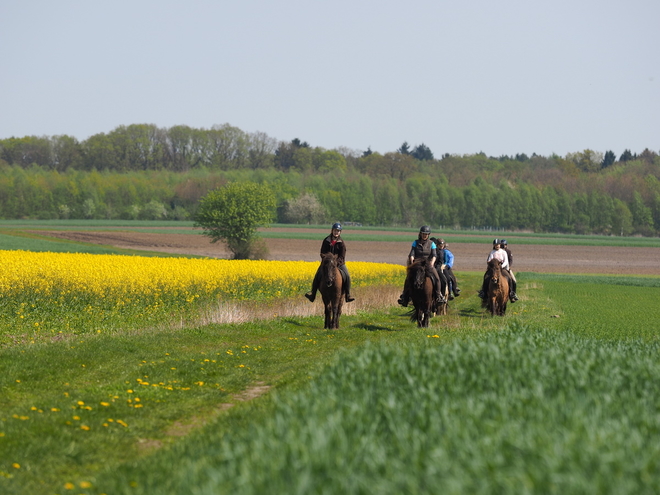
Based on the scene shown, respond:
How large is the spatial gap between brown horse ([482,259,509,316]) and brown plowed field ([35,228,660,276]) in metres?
37.9

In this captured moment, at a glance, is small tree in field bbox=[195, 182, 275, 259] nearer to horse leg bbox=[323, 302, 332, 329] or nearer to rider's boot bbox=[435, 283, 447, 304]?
horse leg bbox=[323, 302, 332, 329]

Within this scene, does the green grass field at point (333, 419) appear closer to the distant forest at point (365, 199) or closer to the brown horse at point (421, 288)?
the brown horse at point (421, 288)

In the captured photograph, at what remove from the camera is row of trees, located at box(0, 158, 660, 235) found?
128250mm

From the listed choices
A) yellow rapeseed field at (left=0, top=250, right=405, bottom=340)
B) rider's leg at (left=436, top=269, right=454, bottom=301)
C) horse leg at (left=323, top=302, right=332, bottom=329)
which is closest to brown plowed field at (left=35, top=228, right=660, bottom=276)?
yellow rapeseed field at (left=0, top=250, right=405, bottom=340)

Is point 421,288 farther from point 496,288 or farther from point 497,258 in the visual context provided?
point 497,258

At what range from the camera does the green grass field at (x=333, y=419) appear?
5152 mm

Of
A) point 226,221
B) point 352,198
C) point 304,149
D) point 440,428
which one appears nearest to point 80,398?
point 440,428

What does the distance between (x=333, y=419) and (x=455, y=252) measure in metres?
71.1

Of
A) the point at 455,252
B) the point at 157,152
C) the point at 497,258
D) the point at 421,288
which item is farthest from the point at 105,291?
the point at 157,152

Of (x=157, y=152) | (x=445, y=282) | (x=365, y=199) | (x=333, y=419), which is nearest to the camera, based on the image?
(x=333, y=419)

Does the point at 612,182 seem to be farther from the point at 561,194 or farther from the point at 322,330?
the point at 322,330

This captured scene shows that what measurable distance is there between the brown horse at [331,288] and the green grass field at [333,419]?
4293mm

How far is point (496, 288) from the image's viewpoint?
922 inches

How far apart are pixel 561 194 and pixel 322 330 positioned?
12651 centimetres
